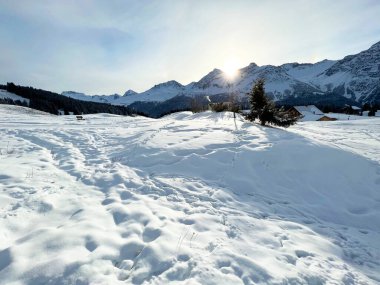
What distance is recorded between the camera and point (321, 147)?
12.9 metres

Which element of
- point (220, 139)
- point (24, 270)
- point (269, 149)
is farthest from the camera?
point (220, 139)

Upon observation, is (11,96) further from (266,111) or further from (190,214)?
(190,214)

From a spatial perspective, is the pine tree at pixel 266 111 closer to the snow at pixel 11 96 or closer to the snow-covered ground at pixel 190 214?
the snow-covered ground at pixel 190 214

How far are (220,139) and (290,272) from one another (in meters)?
9.85

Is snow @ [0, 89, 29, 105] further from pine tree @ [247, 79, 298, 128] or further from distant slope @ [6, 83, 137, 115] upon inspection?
pine tree @ [247, 79, 298, 128]

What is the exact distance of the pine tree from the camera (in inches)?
830

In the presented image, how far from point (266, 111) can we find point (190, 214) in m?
15.7

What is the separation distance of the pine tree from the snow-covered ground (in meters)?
7.87

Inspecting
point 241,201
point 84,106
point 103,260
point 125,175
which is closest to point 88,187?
point 125,175

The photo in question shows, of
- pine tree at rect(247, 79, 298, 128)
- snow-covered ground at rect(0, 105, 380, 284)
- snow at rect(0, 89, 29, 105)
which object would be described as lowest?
snow-covered ground at rect(0, 105, 380, 284)

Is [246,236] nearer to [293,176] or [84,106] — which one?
[293,176]

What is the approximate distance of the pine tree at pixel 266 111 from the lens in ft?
69.2

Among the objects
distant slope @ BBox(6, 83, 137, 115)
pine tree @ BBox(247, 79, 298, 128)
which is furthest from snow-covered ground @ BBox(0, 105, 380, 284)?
distant slope @ BBox(6, 83, 137, 115)

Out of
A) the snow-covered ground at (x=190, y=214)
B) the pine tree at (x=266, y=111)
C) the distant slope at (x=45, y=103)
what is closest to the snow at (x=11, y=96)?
the distant slope at (x=45, y=103)
